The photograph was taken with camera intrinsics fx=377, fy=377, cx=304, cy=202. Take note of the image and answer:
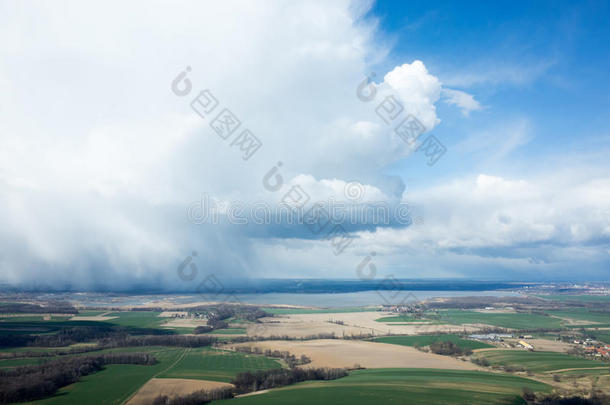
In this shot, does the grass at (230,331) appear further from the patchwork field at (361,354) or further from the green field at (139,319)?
the green field at (139,319)

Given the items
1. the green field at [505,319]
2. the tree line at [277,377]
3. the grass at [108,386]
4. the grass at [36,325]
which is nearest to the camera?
the grass at [108,386]

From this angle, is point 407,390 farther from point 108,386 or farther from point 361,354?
point 108,386

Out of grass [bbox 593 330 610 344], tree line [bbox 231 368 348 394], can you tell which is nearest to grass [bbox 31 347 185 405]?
tree line [bbox 231 368 348 394]

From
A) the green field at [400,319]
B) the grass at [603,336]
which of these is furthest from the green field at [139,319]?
the grass at [603,336]

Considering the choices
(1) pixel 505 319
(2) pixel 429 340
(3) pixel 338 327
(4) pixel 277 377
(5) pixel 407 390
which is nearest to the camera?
(5) pixel 407 390

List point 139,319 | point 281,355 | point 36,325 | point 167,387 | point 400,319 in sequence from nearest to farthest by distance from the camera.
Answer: point 167,387, point 281,355, point 36,325, point 139,319, point 400,319

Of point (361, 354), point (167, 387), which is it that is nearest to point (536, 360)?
point (361, 354)

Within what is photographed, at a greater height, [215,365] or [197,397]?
[197,397]
